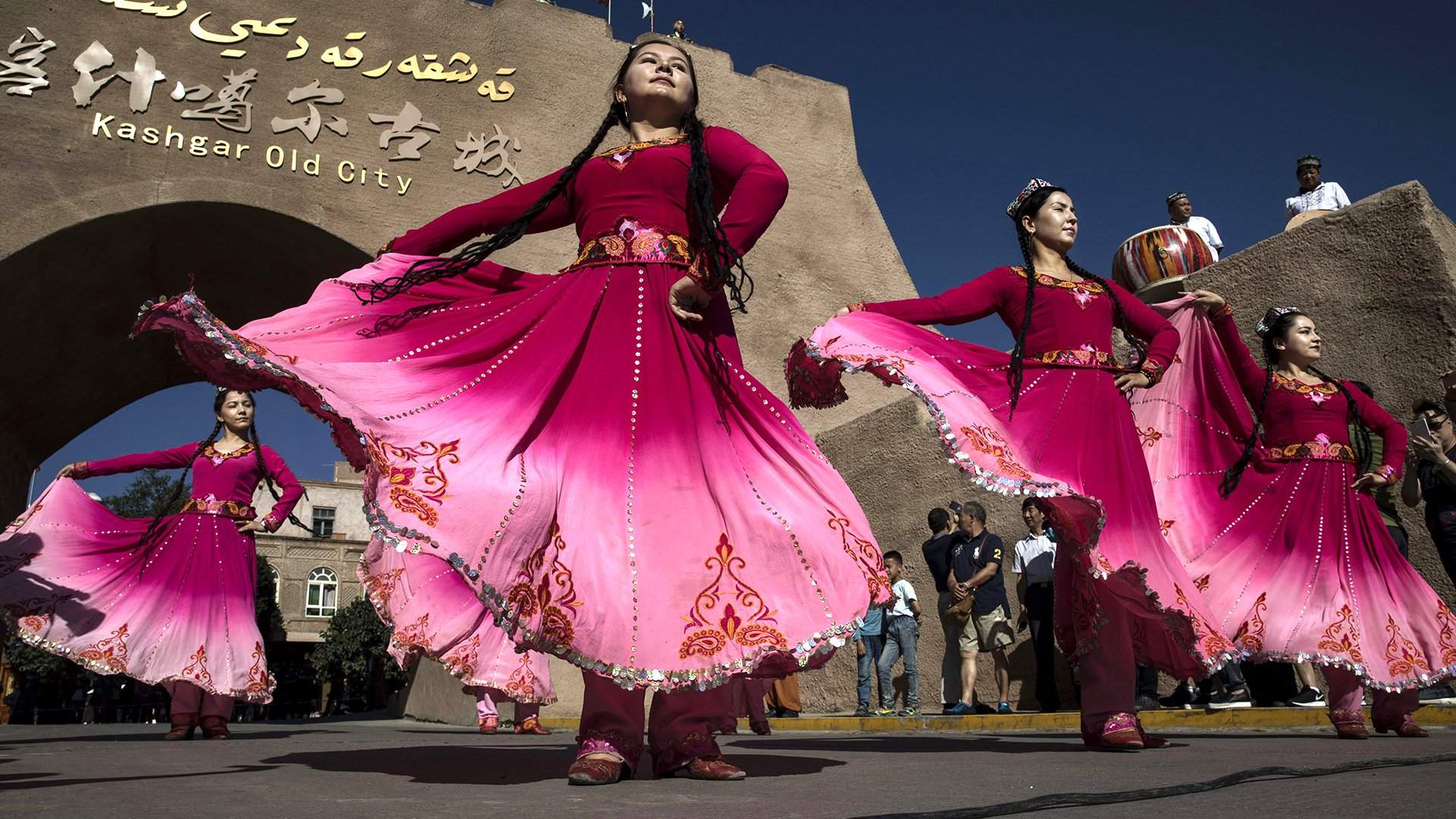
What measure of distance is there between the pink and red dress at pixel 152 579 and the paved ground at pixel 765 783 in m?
1.72

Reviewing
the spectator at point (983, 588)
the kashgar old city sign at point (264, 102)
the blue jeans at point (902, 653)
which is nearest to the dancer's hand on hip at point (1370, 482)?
the spectator at point (983, 588)

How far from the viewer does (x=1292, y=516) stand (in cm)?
506

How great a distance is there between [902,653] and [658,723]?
19.8 ft

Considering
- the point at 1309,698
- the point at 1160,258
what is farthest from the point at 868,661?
the point at 1160,258

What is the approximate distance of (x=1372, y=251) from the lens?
23.3 ft

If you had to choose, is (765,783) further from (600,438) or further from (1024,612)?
(1024,612)

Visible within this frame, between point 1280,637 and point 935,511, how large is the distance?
4.15 m

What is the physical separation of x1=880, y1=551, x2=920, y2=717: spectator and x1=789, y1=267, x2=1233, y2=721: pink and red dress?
408 cm

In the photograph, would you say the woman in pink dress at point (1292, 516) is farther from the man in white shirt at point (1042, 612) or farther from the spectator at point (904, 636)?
the spectator at point (904, 636)

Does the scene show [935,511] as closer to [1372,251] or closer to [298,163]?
[1372,251]

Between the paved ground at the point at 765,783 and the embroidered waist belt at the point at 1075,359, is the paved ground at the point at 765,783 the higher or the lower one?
the lower one

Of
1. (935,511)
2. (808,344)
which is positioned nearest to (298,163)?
(935,511)

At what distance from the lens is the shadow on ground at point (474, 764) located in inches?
126

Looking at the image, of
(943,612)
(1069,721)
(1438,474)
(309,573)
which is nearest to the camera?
(1438,474)
